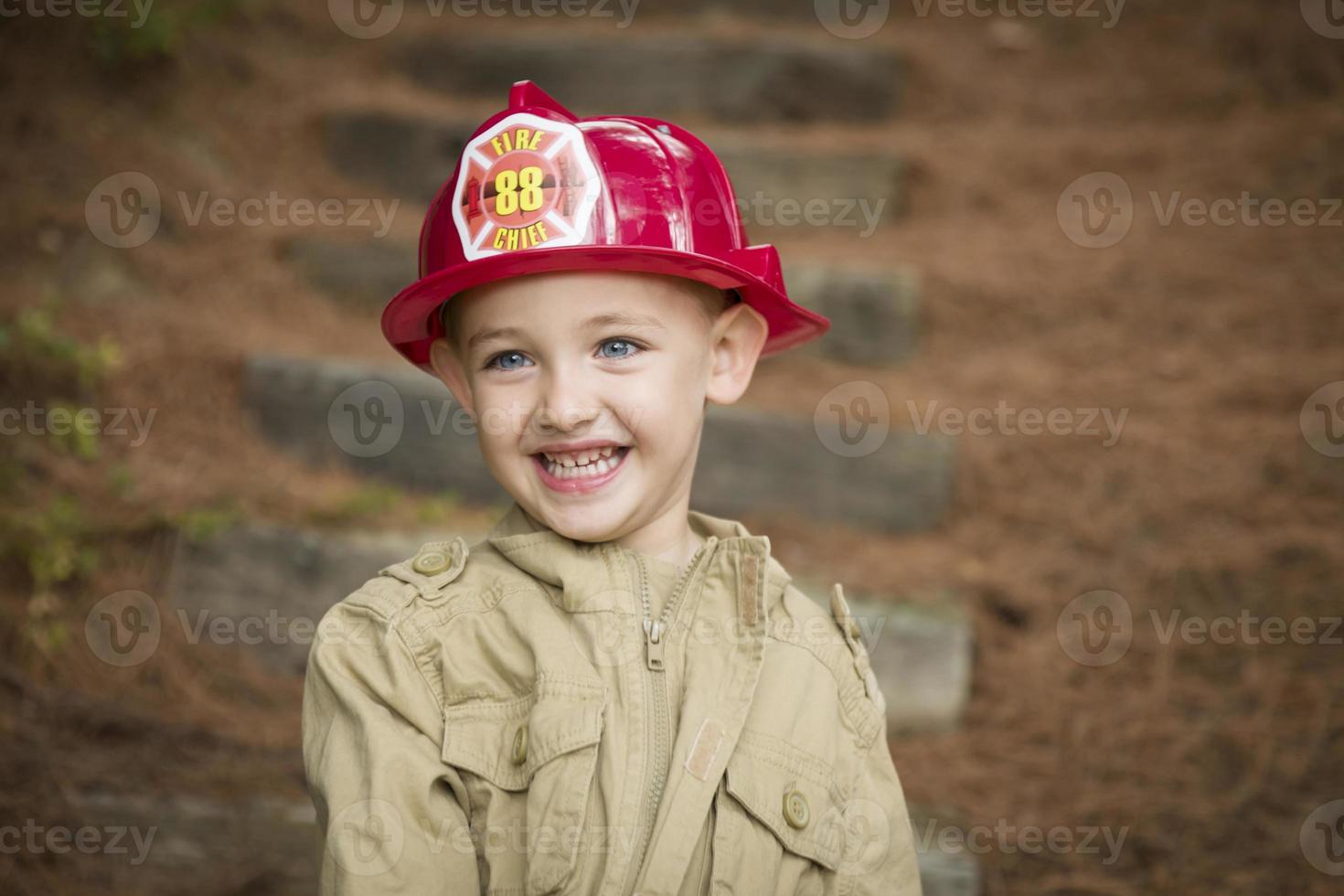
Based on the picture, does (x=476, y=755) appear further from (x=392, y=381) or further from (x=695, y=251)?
(x=392, y=381)

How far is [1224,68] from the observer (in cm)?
577

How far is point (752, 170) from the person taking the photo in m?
5.02

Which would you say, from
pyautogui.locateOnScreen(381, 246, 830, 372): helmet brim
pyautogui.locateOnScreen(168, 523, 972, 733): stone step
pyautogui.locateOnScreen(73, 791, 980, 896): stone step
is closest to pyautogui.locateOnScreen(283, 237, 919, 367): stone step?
pyautogui.locateOnScreen(168, 523, 972, 733): stone step

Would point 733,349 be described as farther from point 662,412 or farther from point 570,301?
point 570,301

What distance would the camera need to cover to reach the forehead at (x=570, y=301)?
1654mm

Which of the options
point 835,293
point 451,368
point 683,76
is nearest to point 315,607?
point 451,368

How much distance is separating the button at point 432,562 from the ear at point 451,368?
243 millimetres

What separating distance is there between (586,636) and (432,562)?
286 millimetres

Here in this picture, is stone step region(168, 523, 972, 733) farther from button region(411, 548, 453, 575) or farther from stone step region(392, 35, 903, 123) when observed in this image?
stone step region(392, 35, 903, 123)

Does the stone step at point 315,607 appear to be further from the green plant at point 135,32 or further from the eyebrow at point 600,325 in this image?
the green plant at point 135,32

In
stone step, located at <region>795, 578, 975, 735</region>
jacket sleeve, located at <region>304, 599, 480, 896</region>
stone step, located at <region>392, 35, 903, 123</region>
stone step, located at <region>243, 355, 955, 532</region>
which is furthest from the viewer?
stone step, located at <region>392, 35, 903, 123</region>

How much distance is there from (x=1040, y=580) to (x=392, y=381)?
225cm

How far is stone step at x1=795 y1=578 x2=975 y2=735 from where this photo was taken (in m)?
3.14

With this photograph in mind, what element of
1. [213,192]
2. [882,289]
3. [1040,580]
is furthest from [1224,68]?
[213,192]
